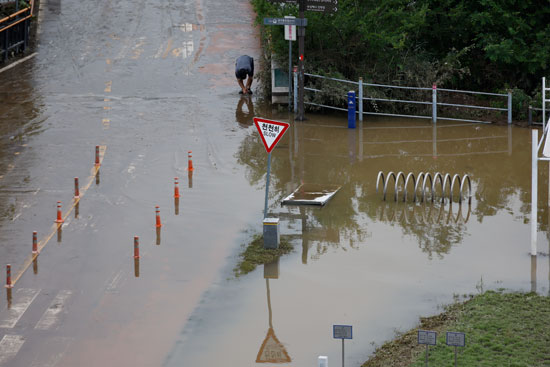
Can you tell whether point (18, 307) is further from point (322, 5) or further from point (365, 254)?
point (322, 5)

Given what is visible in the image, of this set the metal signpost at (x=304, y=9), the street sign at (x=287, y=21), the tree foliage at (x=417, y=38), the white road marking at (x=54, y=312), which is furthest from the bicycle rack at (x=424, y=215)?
the tree foliage at (x=417, y=38)

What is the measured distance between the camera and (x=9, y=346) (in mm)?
12438

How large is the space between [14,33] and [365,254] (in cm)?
2591

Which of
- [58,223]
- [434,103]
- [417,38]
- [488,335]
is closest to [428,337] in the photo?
[488,335]

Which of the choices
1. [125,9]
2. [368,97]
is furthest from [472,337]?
[125,9]

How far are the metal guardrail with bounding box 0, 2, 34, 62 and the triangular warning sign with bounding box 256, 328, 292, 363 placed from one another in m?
26.6

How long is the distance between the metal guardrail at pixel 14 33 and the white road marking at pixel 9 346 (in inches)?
993

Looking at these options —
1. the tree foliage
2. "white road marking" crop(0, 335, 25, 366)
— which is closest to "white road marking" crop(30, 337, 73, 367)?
"white road marking" crop(0, 335, 25, 366)

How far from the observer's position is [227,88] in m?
Answer: 33.0

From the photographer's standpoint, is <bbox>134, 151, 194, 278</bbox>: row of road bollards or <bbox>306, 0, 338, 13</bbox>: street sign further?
<bbox>306, 0, 338, 13</bbox>: street sign

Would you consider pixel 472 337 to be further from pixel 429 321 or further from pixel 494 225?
pixel 494 225

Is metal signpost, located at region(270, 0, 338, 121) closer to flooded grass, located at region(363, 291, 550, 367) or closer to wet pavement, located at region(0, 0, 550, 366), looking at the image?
wet pavement, located at region(0, 0, 550, 366)

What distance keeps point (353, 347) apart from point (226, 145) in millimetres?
13498

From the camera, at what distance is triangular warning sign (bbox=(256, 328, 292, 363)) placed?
12023 millimetres
